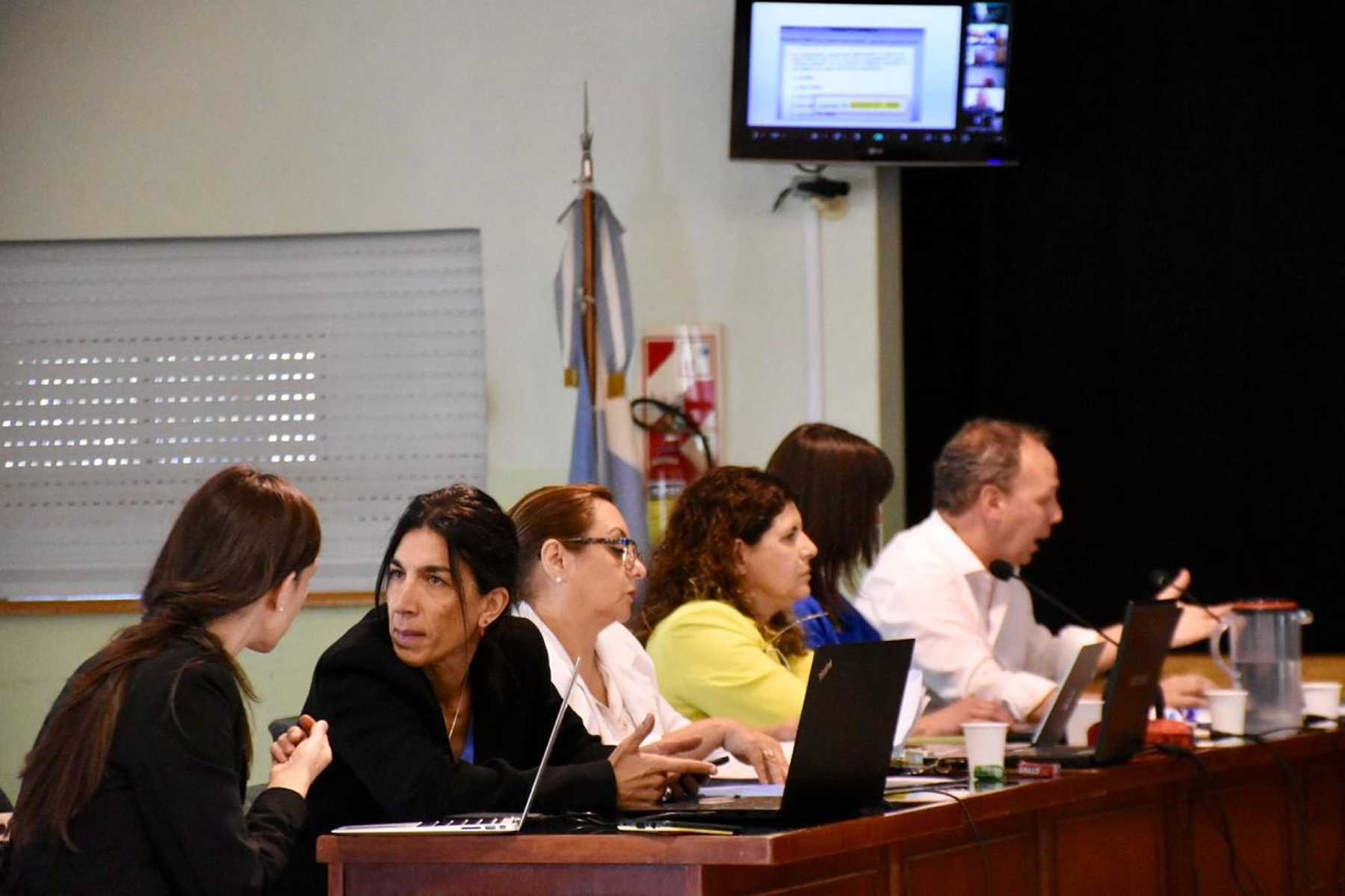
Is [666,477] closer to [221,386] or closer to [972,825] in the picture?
[221,386]

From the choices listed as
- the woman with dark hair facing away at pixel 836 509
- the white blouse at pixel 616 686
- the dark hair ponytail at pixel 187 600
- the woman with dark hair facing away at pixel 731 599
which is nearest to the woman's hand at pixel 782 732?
the woman with dark hair facing away at pixel 731 599

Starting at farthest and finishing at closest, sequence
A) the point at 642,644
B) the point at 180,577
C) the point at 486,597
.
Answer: the point at 642,644 < the point at 486,597 < the point at 180,577

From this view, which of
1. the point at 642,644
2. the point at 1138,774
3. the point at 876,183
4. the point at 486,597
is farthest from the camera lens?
the point at 876,183

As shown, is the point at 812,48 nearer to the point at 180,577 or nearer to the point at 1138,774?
the point at 1138,774

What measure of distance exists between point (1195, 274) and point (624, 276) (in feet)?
5.83

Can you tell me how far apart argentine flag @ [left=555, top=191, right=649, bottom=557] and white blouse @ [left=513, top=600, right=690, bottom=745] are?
6.00 feet

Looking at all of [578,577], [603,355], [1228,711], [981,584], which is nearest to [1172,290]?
[981,584]

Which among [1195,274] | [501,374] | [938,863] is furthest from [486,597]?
[1195,274]

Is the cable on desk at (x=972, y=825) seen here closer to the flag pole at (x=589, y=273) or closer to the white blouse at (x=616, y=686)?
the white blouse at (x=616, y=686)

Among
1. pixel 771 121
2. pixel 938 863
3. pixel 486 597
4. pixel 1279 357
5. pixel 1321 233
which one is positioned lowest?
pixel 938 863

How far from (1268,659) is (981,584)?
26.5 inches

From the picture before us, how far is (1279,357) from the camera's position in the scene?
5.30 metres

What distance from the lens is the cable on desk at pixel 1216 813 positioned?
10.6 feet

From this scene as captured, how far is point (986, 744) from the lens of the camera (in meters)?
2.70
